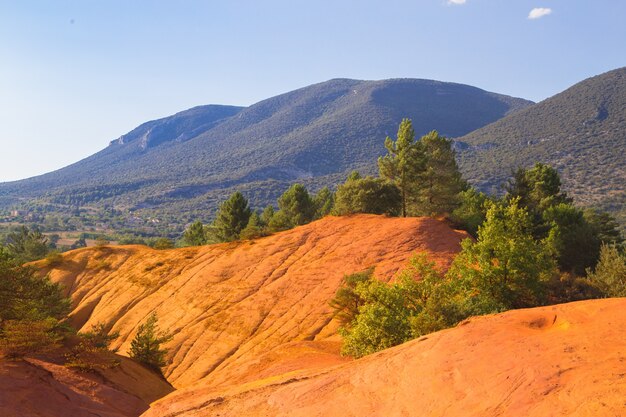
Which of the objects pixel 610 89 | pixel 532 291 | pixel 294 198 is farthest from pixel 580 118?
pixel 532 291

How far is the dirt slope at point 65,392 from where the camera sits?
15531mm

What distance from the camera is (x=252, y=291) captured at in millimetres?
39188

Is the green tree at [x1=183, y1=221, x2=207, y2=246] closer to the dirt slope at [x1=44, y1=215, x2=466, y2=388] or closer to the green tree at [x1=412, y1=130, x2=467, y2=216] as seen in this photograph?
the dirt slope at [x1=44, y1=215, x2=466, y2=388]

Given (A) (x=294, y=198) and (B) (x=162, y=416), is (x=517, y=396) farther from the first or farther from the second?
(A) (x=294, y=198)

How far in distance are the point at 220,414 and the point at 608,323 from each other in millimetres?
12292

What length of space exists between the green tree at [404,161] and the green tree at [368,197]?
1.54 m

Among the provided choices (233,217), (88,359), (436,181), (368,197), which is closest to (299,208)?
(233,217)

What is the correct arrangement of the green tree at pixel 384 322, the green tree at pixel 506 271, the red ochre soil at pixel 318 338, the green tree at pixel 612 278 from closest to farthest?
1. the red ochre soil at pixel 318 338
2. the green tree at pixel 384 322
3. the green tree at pixel 506 271
4. the green tree at pixel 612 278

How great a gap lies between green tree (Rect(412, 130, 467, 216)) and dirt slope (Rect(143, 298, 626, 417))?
101 ft

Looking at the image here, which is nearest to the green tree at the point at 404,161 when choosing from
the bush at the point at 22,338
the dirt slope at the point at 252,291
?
the dirt slope at the point at 252,291

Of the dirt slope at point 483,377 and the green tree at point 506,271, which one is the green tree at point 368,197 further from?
the dirt slope at point 483,377

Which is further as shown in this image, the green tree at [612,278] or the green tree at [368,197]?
the green tree at [368,197]

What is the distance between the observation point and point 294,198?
65.9m

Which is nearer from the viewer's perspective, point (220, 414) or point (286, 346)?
point (220, 414)
